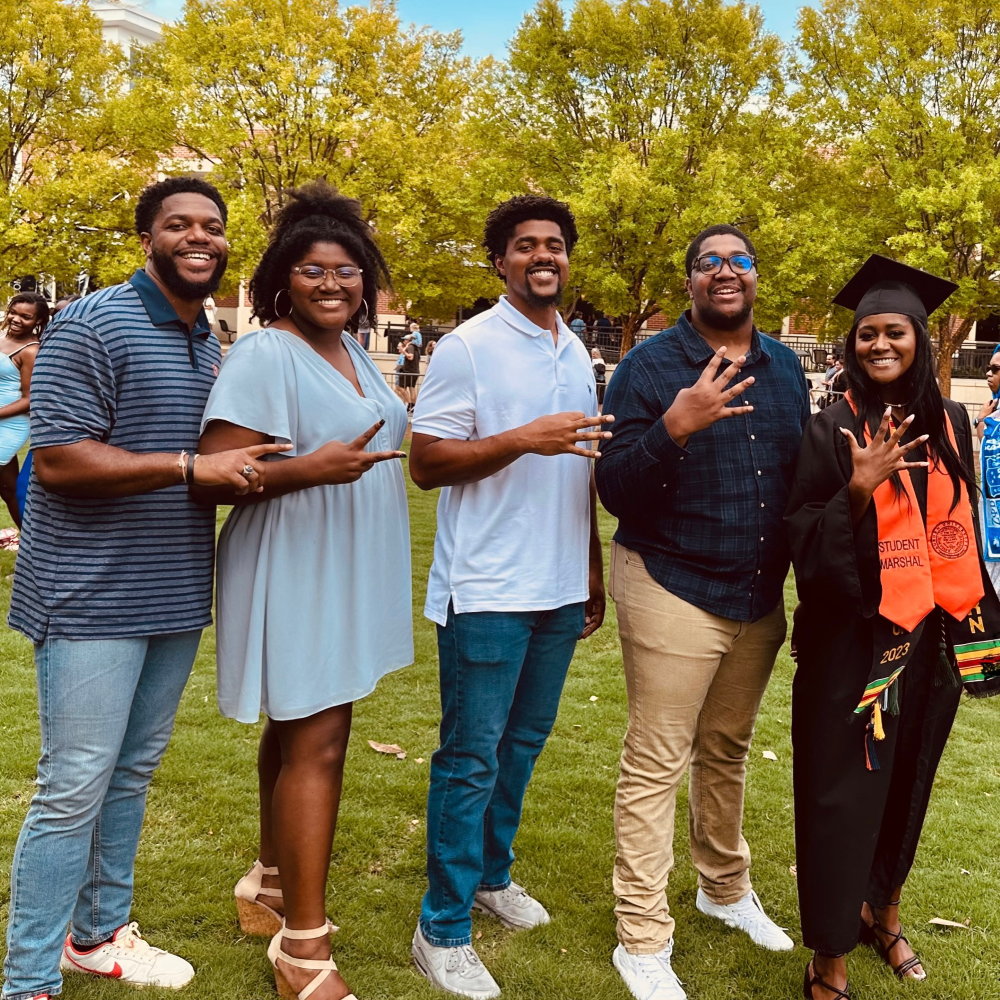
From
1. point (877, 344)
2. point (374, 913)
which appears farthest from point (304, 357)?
point (374, 913)

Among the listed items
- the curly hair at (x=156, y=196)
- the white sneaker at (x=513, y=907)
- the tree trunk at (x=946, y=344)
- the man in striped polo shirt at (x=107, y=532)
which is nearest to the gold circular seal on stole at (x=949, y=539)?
the white sneaker at (x=513, y=907)

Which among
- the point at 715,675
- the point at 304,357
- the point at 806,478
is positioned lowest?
the point at 715,675

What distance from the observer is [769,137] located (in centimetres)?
1966

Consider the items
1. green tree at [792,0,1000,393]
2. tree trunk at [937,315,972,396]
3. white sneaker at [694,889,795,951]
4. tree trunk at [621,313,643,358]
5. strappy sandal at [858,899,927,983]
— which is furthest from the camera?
tree trunk at [937,315,972,396]

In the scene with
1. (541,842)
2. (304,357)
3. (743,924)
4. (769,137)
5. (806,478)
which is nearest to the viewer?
(304,357)

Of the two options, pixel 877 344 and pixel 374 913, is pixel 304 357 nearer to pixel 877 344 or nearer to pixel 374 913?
pixel 877 344

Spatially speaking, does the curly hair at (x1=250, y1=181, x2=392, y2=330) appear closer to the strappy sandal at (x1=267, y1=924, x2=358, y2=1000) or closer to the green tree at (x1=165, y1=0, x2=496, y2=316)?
the strappy sandal at (x1=267, y1=924, x2=358, y2=1000)

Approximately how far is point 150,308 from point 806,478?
203cm

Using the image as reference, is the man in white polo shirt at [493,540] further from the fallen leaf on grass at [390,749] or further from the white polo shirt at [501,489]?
the fallen leaf on grass at [390,749]

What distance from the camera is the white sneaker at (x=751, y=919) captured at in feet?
11.6

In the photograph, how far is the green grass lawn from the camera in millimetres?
3307

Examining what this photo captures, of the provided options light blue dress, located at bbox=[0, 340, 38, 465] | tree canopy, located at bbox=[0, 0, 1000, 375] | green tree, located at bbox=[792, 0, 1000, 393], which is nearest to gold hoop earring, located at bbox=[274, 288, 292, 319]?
light blue dress, located at bbox=[0, 340, 38, 465]

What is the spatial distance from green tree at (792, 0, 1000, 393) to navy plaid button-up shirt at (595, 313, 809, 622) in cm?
1734

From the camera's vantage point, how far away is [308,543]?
2896mm
